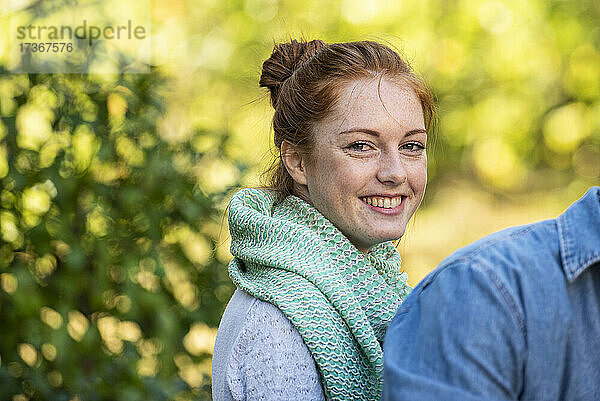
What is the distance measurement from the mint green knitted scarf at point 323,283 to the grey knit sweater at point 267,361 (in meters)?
0.02

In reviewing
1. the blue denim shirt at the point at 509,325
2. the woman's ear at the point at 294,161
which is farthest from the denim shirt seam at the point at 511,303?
the woman's ear at the point at 294,161

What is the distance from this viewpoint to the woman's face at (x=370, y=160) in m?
1.37

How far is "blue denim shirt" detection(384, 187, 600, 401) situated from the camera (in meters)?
0.93

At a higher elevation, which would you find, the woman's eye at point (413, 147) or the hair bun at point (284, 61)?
the hair bun at point (284, 61)

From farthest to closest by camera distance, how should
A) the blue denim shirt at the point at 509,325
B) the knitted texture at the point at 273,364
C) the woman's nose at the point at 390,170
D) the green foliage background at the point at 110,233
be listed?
the green foliage background at the point at 110,233 < the woman's nose at the point at 390,170 < the knitted texture at the point at 273,364 < the blue denim shirt at the point at 509,325

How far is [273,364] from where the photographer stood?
1.24 m

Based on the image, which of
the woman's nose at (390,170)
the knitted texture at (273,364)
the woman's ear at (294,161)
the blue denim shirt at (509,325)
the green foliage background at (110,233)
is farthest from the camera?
the green foliage background at (110,233)

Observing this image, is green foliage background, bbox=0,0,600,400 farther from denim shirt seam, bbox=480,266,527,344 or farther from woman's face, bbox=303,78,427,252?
denim shirt seam, bbox=480,266,527,344

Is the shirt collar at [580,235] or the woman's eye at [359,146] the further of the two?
the woman's eye at [359,146]

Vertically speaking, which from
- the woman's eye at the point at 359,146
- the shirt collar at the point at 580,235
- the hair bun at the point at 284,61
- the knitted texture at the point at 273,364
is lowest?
the knitted texture at the point at 273,364

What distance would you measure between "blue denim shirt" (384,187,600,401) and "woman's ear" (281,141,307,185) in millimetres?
507

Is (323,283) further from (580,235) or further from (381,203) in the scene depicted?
(580,235)

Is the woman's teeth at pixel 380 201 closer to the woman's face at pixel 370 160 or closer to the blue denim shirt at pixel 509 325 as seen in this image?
the woman's face at pixel 370 160

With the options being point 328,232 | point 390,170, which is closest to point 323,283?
point 328,232
